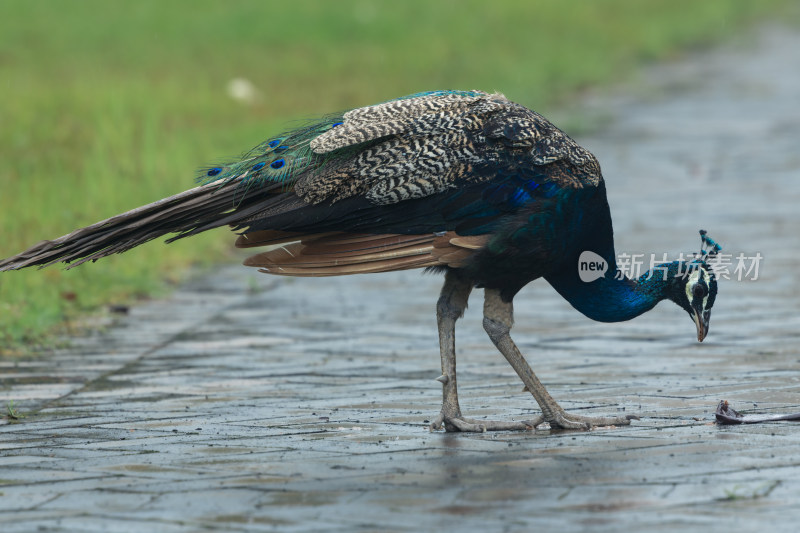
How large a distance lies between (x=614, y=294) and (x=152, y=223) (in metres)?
2.04

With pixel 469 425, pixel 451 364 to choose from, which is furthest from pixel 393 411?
pixel 469 425

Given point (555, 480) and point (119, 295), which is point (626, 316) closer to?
point (555, 480)

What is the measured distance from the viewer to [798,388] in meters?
6.69

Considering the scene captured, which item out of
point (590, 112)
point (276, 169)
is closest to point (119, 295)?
point (276, 169)

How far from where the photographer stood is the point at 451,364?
6242 mm

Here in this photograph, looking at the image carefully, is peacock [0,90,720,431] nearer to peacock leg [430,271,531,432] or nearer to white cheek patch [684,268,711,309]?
peacock leg [430,271,531,432]

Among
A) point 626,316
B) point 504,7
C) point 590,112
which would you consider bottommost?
point 626,316

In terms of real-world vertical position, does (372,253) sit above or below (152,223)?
below

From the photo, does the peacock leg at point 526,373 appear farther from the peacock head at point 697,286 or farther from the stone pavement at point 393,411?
the peacock head at point 697,286

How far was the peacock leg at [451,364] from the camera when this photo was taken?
6086 mm

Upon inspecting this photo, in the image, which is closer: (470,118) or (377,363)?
(470,118)

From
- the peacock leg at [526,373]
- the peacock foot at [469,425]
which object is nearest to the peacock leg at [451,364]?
the peacock foot at [469,425]

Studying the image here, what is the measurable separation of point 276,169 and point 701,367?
255 centimetres

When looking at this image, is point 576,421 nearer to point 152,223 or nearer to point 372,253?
point 372,253
